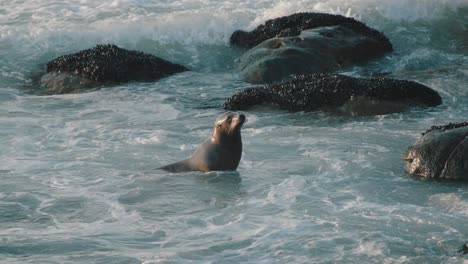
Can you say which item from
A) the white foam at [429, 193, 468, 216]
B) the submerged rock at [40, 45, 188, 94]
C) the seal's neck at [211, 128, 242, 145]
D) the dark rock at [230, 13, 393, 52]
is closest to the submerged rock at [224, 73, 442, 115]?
the submerged rock at [40, 45, 188, 94]

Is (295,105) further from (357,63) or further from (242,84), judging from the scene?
(357,63)

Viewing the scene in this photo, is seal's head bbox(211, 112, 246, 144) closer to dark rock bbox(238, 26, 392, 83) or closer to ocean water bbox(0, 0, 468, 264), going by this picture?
ocean water bbox(0, 0, 468, 264)

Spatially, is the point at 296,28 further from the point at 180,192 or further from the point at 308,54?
the point at 180,192

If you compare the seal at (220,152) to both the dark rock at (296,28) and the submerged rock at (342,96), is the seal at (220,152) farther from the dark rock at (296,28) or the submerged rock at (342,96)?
the dark rock at (296,28)

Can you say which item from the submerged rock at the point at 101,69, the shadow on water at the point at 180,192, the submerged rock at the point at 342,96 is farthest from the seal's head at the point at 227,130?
the submerged rock at the point at 101,69

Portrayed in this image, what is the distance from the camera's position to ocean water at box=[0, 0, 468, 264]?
8797mm

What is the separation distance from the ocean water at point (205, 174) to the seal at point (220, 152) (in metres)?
0.16

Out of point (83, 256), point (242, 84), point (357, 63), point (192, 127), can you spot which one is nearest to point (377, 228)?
point (83, 256)

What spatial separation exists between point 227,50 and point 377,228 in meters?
11.2

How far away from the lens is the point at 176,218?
9.74 metres

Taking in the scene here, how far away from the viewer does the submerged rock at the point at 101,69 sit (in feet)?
55.9

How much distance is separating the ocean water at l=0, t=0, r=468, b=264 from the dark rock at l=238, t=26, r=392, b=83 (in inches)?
13.3

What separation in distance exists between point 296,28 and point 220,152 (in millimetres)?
7965

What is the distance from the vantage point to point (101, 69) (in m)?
17.2
